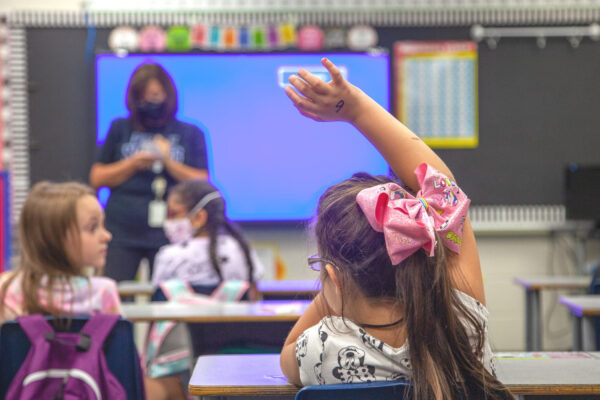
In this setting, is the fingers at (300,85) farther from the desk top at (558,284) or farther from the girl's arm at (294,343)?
the desk top at (558,284)

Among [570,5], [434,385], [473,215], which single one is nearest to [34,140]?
[473,215]

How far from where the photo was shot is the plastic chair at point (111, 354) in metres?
1.80

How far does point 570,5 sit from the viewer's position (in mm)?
4926

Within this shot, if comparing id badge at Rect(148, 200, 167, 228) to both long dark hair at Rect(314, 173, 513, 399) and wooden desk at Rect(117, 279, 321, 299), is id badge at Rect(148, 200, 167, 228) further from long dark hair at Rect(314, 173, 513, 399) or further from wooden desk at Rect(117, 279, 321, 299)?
long dark hair at Rect(314, 173, 513, 399)

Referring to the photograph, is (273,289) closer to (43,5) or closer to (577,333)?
(577,333)

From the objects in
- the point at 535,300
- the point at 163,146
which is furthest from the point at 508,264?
the point at 163,146

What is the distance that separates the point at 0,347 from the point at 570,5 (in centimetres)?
427

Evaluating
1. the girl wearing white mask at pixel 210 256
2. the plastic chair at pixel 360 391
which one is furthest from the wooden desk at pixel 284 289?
the plastic chair at pixel 360 391

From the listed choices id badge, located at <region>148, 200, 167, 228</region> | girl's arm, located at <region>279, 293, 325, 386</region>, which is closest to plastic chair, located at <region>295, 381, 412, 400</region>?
girl's arm, located at <region>279, 293, 325, 386</region>

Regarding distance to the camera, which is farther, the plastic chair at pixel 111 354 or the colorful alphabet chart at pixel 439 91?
the colorful alphabet chart at pixel 439 91

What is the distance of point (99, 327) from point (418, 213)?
90cm

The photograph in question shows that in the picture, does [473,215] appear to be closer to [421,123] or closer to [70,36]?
[421,123]

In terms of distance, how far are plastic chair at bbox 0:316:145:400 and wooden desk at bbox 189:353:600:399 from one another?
289 mm

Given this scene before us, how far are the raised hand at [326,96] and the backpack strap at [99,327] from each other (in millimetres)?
775
